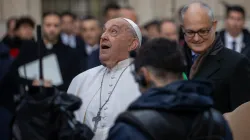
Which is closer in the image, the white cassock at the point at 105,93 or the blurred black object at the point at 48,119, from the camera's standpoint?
the blurred black object at the point at 48,119

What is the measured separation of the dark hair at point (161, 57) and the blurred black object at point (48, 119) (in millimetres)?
617

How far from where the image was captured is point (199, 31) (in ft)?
20.1

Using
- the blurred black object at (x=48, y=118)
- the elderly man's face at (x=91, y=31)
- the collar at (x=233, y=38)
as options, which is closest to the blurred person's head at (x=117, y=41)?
the blurred black object at (x=48, y=118)

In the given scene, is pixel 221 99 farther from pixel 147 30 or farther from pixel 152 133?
pixel 147 30

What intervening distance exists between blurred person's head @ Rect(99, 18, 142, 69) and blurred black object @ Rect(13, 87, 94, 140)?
1115 millimetres

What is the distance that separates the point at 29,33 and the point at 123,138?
8.36 meters

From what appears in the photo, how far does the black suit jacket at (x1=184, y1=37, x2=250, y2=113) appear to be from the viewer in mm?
5945

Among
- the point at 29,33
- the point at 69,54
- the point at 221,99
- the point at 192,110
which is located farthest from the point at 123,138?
the point at 29,33

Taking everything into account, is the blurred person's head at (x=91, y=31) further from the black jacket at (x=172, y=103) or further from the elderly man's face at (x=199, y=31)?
the black jacket at (x=172, y=103)

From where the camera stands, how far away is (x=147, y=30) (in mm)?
13633

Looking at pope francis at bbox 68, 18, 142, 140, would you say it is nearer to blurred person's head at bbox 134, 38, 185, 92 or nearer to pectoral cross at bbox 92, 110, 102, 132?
pectoral cross at bbox 92, 110, 102, 132

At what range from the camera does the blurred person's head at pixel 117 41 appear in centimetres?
568

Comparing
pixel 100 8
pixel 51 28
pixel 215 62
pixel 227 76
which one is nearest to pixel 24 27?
pixel 51 28

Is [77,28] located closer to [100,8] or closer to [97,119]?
[100,8]
